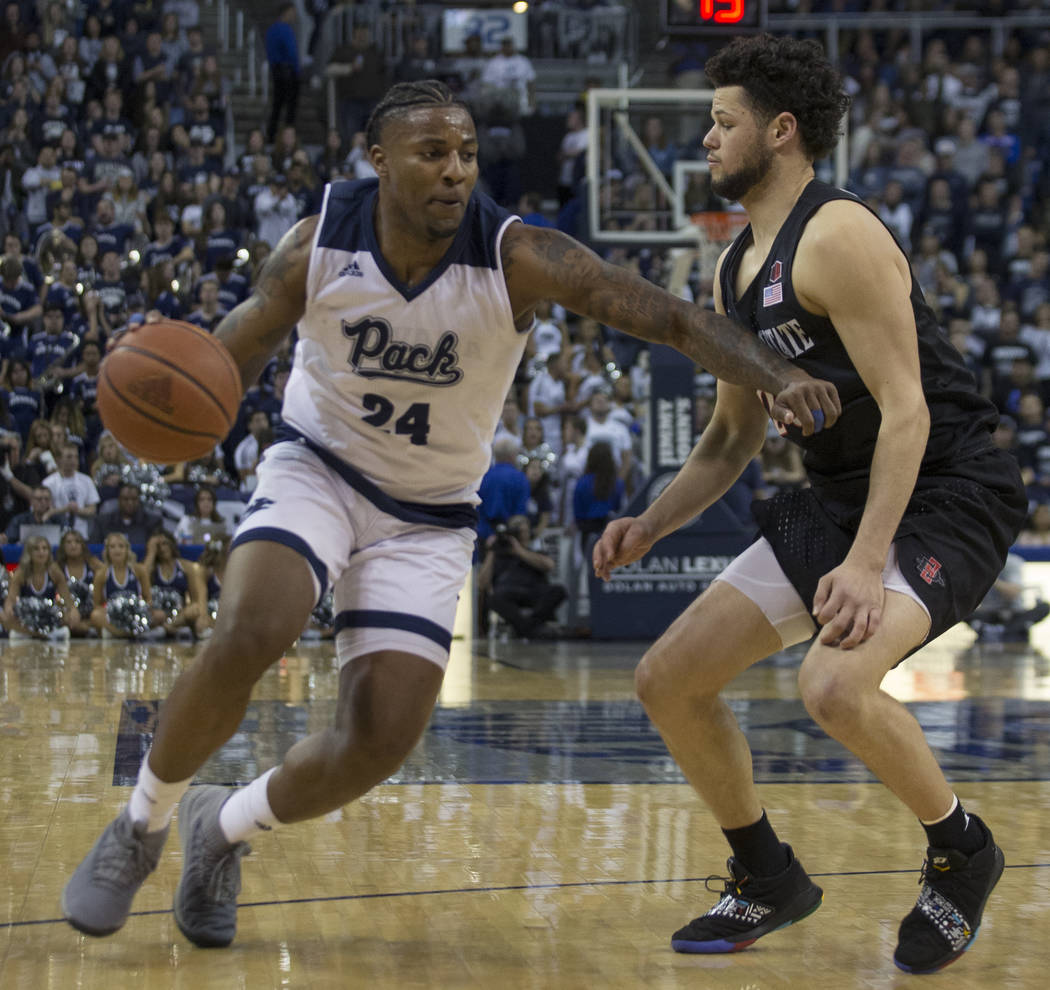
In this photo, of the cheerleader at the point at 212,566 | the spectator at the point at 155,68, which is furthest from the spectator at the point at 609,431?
the spectator at the point at 155,68

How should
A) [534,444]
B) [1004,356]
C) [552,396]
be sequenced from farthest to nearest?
[1004,356] < [552,396] < [534,444]

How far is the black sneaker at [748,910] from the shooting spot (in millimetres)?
3570

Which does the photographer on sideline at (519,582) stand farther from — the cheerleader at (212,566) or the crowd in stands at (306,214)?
the cheerleader at (212,566)

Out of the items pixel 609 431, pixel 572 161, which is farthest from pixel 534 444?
pixel 572 161

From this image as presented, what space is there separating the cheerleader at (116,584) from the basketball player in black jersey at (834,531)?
7.88 m

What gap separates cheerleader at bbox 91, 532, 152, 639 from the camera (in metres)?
11.0

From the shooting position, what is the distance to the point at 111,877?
335 cm

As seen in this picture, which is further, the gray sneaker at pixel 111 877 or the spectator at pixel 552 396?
the spectator at pixel 552 396

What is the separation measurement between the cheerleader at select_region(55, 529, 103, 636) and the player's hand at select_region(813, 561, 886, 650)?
873 centimetres

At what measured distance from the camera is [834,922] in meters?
3.81

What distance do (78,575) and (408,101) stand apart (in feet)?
27.4

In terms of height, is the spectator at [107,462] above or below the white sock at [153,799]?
below

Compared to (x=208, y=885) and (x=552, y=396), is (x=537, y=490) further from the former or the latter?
(x=208, y=885)

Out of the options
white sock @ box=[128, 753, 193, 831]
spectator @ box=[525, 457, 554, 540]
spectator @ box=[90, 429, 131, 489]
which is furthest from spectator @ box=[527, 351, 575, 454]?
white sock @ box=[128, 753, 193, 831]
